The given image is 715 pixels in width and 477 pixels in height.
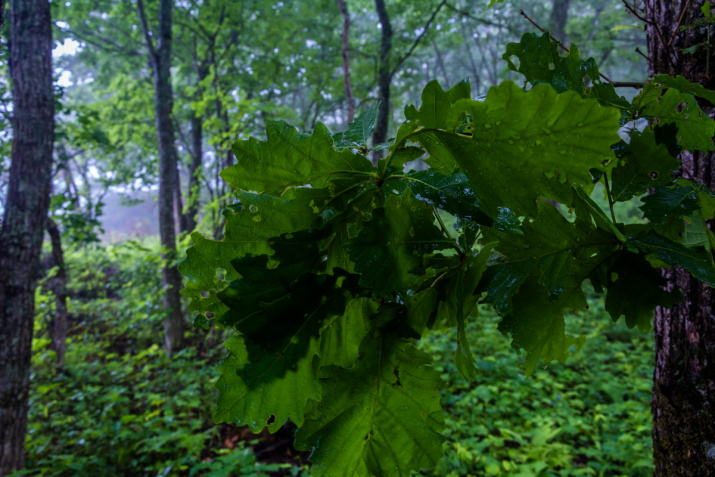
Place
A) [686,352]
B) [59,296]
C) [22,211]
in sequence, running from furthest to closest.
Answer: [59,296] → [22,211] → [686,352]

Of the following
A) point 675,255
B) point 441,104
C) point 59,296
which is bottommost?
point 59,296

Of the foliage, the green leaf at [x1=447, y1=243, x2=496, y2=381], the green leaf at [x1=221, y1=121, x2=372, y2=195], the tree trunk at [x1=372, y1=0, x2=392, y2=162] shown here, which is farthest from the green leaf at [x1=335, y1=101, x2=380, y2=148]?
the tree trunk at [x1=372, y1=0, x2=392, y2=162]

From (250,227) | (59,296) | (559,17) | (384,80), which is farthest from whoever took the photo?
(559,17)

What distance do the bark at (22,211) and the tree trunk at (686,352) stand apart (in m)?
4.27

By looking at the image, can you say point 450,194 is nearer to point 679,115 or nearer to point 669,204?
point 669,204

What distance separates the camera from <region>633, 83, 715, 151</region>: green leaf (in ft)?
2.20

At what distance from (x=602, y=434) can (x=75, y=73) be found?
33.1 metres

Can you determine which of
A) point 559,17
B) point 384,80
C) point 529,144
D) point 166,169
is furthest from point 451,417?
point 559,17

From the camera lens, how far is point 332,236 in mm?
599

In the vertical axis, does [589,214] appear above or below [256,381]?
above

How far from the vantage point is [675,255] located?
54 centimetres

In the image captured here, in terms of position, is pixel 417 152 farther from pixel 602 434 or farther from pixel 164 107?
pixel 164 107

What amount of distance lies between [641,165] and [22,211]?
428 centimetres

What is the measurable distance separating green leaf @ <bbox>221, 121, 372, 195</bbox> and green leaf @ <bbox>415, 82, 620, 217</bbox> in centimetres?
15
